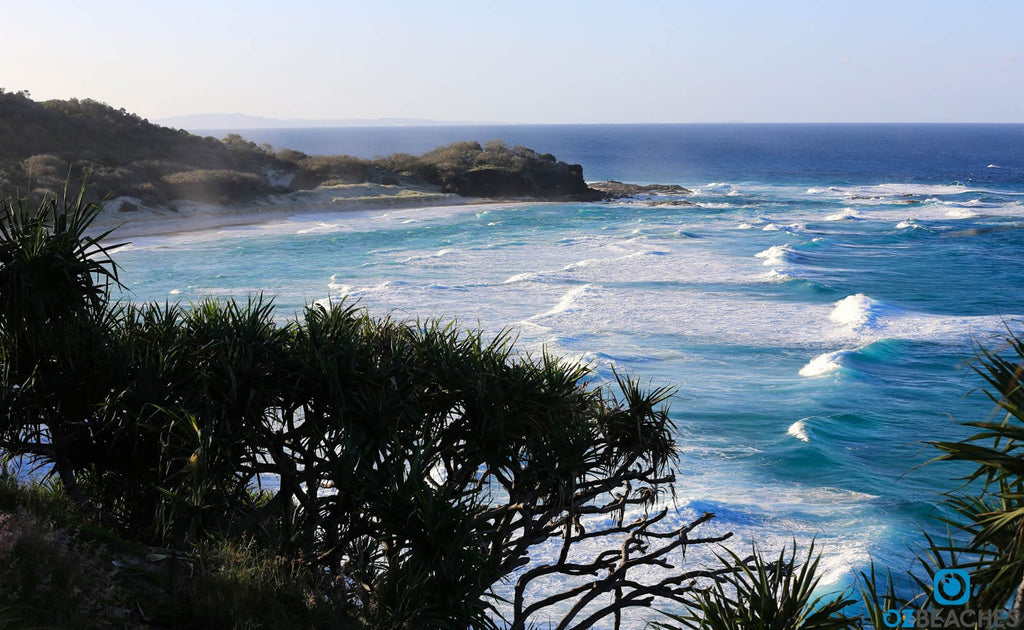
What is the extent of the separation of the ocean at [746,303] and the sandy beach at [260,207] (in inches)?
116

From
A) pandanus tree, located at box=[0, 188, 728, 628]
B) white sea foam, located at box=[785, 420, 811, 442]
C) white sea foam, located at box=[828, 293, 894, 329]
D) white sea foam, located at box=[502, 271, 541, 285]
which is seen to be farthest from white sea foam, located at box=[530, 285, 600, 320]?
pandanus tree, located at box=[0, 188, 728, 628]

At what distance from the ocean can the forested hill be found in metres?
7.64

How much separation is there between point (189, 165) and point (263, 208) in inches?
374

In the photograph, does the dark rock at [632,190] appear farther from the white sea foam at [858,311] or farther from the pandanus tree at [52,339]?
the pandanus tree at [52,339]

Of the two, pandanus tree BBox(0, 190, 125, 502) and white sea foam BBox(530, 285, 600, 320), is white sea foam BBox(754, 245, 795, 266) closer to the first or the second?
white sea foam BBox(530, 285, 600, 320)

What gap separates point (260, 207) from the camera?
2259 inches

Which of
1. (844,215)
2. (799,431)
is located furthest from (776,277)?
(844,215)

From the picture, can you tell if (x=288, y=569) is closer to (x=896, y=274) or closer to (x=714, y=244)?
(x=896, y=274)

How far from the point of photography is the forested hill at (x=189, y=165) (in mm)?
51000

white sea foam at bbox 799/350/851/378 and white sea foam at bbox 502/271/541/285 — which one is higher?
white sea foam at bbox 502/271/541/285

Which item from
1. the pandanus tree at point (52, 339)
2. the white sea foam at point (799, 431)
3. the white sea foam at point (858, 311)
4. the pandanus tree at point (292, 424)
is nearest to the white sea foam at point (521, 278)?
the white sea foam at point (858, 311)

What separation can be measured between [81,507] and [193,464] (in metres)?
1.60

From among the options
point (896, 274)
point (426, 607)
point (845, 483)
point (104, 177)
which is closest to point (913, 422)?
point (845, 483)

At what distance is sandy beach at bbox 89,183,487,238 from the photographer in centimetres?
4706
